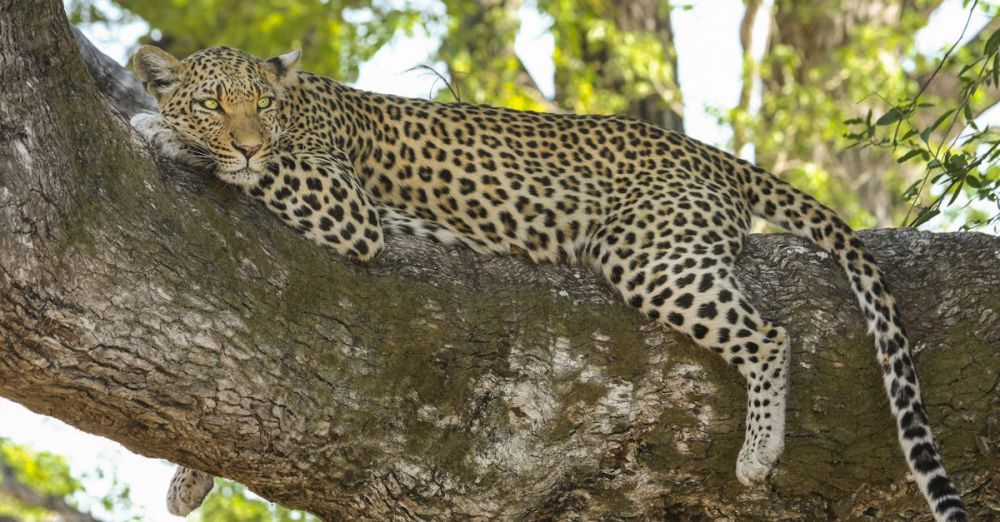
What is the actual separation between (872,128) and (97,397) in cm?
407

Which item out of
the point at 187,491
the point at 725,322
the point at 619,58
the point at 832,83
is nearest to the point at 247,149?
the point at 187,491

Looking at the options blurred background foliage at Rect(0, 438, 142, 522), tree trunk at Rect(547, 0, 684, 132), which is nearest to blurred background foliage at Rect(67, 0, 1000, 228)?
tree trunk at Rect(547, 0, 684, 132)

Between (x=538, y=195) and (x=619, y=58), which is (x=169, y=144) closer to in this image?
(x=538, y=195)

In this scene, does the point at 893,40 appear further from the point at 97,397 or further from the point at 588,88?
the point at 97,397

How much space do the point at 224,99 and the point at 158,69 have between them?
50cm

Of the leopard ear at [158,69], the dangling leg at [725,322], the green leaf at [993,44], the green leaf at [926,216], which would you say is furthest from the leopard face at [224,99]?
the green leaf at [993,44]

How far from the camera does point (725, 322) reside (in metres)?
6.30

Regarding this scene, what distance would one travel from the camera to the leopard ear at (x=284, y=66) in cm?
721

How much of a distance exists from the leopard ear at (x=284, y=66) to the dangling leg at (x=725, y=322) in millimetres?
2054

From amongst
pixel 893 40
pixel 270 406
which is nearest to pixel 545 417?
pixel 270 406

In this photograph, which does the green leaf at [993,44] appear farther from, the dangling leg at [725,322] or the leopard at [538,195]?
the dangling leg at [725,322]

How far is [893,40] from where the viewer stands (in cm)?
1569

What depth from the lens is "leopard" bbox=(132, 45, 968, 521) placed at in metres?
6.11

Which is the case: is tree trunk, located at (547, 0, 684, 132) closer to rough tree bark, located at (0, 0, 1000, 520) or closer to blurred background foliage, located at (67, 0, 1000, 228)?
blurred background foliage, located at (67, 0, 1000, 228)
